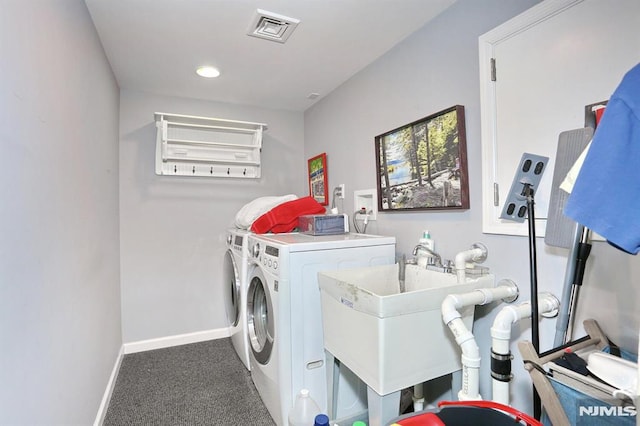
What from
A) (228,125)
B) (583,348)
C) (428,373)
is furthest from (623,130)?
(228,125)

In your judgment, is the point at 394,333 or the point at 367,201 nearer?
the point at 394,333

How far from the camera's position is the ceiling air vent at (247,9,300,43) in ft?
5.62

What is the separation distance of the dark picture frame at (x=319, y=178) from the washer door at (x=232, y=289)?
3.24ft

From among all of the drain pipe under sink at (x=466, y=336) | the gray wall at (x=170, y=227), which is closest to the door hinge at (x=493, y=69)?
the drain pipe under sink at (x=466, y=336)

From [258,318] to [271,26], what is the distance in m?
1.80

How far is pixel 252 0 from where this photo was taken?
1591 millimetres

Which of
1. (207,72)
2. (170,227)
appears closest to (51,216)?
(207,72)

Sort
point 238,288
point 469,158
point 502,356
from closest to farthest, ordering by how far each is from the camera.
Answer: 1. point 502,356
2. point 469,158
3. point 238,288

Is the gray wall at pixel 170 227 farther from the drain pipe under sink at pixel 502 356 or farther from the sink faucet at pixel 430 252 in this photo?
the drain pipe under sink at pixel 502 356

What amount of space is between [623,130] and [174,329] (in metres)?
3.22

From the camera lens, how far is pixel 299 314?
1648 mm

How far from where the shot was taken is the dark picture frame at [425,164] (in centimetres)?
161

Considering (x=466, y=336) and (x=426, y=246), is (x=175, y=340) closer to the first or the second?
(x=426, y=246)

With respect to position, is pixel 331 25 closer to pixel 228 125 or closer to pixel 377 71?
pixel 377 71
